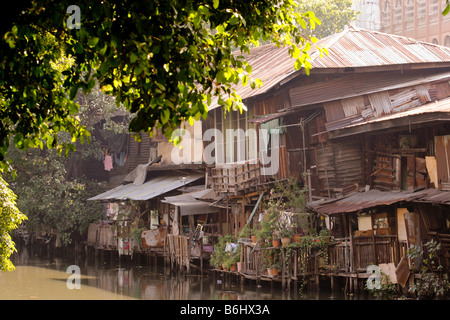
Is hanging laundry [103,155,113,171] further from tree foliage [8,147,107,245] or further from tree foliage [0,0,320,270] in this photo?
tree foliage [0,0,320,270]

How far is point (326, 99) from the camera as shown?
19.5m

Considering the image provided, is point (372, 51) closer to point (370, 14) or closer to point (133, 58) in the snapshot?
point (133, 58)

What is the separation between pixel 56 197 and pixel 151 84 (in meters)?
25.7

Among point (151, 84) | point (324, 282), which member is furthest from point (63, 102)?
point (324, 282)

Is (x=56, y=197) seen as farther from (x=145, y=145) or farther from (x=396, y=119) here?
(x=396, y=119)

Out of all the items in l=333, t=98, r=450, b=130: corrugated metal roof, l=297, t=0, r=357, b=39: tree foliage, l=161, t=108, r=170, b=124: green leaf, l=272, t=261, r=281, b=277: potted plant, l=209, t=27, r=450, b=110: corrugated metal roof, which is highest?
l=297, t=0, r=357, b=39: tree foliage

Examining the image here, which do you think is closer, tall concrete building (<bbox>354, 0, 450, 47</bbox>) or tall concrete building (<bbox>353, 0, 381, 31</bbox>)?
tall concrete building (<bbox>354, 0, 450, 47</bbox>)

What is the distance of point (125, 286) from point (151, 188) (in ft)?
20.7

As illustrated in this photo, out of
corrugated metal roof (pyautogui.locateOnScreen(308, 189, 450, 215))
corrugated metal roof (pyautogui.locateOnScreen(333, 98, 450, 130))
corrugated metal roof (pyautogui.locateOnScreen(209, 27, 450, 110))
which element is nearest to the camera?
corrugated metal roof (pyautogui.locateOnScreen(333, 98, 450, 130))

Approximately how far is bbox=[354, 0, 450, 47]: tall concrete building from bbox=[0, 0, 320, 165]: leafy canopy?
35662 millimetres

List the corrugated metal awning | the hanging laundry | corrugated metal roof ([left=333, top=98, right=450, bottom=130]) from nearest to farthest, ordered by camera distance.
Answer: corrugated metal roof ([left=333, top=98, right=450, bottom=130]) → the corrugated metal awning → the hanging laundry

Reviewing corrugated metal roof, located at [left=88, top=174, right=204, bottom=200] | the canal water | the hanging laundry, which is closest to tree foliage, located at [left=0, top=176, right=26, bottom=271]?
the canal water

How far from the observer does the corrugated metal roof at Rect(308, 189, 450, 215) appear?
1446 cm

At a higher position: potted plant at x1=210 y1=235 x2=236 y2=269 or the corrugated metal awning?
the corrugated metal awning
